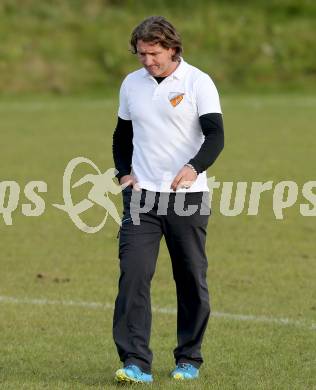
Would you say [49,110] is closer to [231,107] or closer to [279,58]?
[231,107]

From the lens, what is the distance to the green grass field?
328 inches

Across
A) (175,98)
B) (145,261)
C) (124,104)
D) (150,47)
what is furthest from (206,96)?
(145,261)

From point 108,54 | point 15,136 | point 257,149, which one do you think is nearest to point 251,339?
point 257,149

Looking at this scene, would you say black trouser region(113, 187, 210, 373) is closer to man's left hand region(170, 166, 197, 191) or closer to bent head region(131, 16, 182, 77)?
man's left hand region(170, 166, 197, 191)

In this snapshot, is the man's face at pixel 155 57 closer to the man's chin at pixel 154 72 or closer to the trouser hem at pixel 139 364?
the man's chin at pixel 154 72

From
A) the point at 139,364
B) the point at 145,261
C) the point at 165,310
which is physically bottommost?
the point at 165,310

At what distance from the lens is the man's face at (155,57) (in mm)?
7535

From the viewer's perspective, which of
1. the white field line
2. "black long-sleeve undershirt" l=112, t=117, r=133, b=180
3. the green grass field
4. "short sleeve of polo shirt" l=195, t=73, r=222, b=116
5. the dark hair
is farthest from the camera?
the white field line

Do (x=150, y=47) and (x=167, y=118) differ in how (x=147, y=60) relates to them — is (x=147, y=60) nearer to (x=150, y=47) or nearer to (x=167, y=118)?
(x=150, y=47)

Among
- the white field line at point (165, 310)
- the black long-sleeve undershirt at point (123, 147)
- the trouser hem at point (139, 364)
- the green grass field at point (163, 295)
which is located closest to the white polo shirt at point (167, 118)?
the black long-sleeve undershirt at point (123, 147)

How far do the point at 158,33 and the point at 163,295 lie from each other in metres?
4.11

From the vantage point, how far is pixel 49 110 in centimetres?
3525

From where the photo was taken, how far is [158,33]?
7496mm

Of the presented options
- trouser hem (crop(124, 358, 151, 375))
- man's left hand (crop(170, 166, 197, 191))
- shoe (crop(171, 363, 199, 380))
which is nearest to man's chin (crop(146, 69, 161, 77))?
man's left hand (crop(170, 166, 197, 191))
